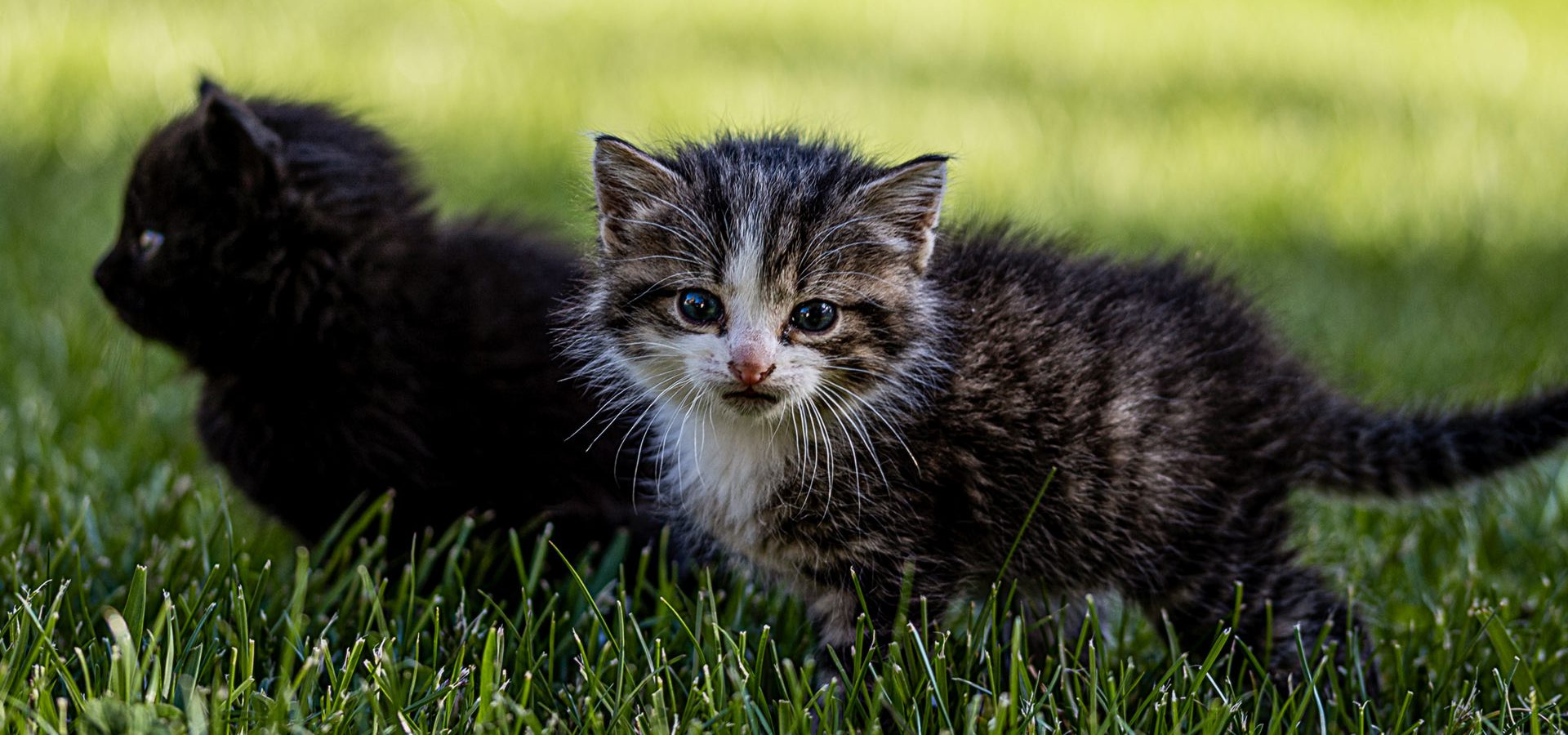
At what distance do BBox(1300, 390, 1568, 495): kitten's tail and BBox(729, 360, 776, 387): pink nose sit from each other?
1.24 m

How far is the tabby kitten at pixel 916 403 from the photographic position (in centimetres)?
255

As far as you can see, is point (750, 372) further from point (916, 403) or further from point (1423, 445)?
point (1423, 445)

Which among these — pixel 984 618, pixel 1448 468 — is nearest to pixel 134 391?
pixel 984 618

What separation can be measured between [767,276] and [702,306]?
143 millimetres

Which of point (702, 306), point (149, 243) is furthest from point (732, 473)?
point (149, 243)

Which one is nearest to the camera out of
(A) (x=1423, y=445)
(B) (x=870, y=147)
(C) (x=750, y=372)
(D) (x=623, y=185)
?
(C) (x=750, y=372)

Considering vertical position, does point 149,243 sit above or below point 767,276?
below

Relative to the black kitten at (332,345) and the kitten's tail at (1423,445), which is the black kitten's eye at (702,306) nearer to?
the black kitten at (332,345)

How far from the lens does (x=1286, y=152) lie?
7520mm

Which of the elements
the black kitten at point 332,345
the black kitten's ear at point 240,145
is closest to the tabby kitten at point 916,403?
the black kitten at point 332,345

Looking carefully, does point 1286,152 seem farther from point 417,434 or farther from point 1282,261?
point 417,434

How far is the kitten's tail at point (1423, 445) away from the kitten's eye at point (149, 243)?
2.69m

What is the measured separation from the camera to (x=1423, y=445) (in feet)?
9.62

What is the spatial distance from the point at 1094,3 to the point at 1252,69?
267 centimetres
